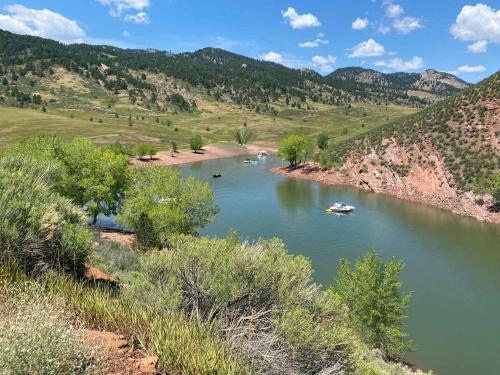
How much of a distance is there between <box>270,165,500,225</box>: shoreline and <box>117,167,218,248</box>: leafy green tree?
45.9 metres

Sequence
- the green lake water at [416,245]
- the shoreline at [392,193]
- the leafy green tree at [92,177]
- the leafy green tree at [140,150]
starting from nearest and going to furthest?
the green lake water at [416,245] < the leafy green tree at [92,177] < the shoreline at [392,193] < the leafy green tree at [140,150]

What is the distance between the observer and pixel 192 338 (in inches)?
383

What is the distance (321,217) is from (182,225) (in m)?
30.2

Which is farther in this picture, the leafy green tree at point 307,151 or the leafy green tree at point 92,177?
the leafy green tree at point 307,151

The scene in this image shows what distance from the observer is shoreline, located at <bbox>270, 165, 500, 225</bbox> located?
209ft

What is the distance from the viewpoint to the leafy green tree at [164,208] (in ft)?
117

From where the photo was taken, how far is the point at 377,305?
26.5 m

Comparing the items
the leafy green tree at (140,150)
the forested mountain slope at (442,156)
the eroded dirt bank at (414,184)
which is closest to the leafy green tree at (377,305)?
the eroded dirt bank at (414,184)

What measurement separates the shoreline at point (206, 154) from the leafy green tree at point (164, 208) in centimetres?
6236

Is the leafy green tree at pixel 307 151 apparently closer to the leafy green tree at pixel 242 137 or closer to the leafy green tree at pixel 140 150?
the leafy green tree at pixel 140 150

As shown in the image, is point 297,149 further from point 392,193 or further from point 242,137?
point 242,137

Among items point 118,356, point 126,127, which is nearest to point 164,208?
point 118,356

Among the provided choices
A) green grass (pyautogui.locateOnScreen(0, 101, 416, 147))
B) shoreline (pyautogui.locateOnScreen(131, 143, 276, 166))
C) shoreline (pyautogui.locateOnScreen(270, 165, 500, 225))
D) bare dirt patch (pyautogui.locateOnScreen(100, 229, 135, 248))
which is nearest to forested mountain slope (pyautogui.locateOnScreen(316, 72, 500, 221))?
shoreline (pyautogui.locateOnScreen(270, 165, 500, 225))

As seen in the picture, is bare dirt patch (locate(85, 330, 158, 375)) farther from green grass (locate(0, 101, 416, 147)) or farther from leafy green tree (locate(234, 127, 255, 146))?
leafy green tree (locate(234, 127, 255, 146))
